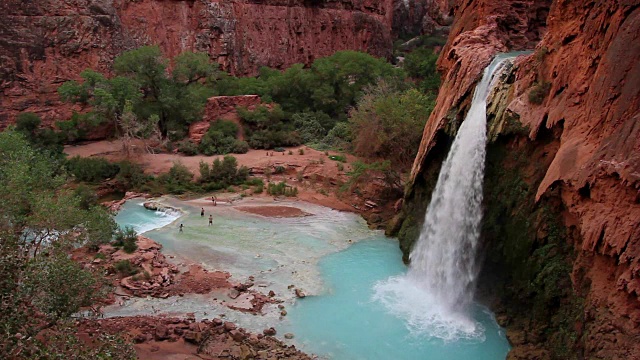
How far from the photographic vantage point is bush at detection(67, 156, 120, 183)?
24031mm

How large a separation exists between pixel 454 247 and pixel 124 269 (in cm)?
938

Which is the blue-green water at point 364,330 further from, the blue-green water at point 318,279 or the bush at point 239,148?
the bush at point 239,148

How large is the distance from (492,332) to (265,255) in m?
7.57

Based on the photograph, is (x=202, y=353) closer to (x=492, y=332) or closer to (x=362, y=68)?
(x=492, y=332)

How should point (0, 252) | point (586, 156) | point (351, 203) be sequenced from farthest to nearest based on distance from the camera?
1. point (351, 203)
2. point (586, 156)
3. point (0, 252)

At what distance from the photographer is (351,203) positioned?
2297cm

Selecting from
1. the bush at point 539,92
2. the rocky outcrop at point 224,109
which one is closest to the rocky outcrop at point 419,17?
the rocky outcrop at point 224,109

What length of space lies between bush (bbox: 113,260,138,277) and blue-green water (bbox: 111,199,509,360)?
1.35 meters

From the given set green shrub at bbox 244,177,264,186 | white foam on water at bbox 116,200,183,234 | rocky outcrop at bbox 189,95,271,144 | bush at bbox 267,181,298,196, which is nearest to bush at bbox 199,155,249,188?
green shrub at bbox 244,177,264,186

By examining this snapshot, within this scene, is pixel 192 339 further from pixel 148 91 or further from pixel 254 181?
pixel 148 91

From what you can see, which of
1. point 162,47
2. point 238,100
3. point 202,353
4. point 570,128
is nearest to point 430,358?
point 202,353

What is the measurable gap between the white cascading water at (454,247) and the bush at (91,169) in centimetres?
1567

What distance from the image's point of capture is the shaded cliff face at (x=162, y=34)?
29.1 m

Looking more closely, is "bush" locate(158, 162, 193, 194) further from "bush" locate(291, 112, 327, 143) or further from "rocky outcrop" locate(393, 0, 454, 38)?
"rocky outcrop" locate(393, 0, 454, 38)
